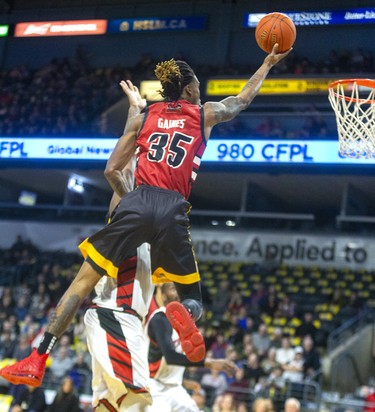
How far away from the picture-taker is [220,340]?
52.6ft

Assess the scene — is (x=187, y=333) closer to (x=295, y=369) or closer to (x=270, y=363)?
(x=295, y=369)

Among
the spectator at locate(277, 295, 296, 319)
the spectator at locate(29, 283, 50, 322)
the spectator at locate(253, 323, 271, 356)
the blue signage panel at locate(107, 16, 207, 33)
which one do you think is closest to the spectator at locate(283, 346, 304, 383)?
the spectator at locate(253, 323, 271, 356)

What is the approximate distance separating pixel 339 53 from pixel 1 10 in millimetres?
13041

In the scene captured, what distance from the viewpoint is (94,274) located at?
5340mm

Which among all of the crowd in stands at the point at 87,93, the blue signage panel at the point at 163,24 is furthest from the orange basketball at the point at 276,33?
the blue signage panel at the point at 163,24

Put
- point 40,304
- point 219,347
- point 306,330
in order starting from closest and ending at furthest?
1. point 219,347
2. point 306,330
3. point 40,304

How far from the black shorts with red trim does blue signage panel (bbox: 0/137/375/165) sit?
13264mm

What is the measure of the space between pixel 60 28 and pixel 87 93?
3939 millimetres

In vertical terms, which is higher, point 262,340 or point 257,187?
point 257,187

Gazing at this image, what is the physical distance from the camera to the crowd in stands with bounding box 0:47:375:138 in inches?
854

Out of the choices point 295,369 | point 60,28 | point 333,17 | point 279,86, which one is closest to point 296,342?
point 295,369

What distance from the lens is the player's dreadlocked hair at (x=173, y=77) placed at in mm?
5656

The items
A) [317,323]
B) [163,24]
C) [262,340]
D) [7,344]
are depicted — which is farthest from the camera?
[163,24]

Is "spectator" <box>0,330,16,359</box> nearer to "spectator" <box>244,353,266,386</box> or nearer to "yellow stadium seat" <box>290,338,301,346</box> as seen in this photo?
"spectator" <box>244,353,266,386</box>
